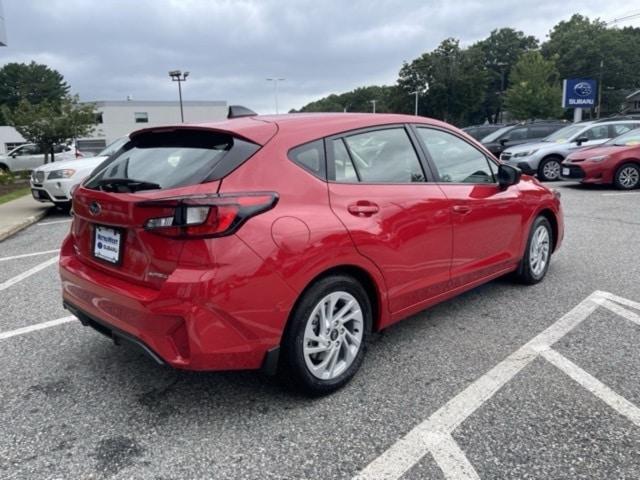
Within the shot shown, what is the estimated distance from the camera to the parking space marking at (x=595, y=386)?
8.89 feet

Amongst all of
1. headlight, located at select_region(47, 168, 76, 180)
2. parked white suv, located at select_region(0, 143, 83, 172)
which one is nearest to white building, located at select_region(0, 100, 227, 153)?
parked white suv, located at select_region(0, 143, 83, 172)

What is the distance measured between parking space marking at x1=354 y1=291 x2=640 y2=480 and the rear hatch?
4.48 ft

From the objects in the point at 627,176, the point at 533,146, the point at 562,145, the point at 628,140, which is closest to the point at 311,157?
the point at 627,176

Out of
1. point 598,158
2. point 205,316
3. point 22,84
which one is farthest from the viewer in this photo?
point 22,84

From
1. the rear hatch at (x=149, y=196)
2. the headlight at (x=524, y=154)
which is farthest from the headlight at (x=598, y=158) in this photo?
the rear hatch at (x=149, y=196)

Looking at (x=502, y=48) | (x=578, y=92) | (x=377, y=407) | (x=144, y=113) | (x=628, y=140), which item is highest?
(x=502, y=48)

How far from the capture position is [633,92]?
219 ft

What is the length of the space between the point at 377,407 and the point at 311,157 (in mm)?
1404

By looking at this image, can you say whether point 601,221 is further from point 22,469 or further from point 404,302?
point 22,469

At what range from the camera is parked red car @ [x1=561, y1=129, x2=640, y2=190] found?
11.3 m

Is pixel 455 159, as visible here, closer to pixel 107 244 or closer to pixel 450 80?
pixel 107 244

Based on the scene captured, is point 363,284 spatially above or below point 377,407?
above

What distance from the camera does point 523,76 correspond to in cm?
4731

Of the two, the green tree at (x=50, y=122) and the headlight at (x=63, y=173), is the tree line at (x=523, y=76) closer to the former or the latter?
the green tree at (x=50, y=122)
